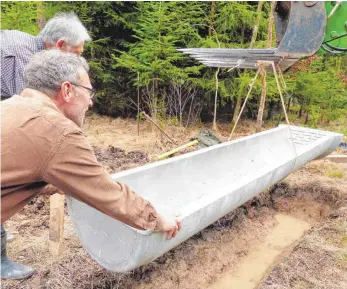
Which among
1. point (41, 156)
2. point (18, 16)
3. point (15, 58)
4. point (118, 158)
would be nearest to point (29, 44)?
point (15, 58)

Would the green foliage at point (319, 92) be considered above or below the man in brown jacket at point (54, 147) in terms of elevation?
below

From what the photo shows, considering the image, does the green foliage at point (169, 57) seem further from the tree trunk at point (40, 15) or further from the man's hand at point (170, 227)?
the man's hand at point (170, 227)

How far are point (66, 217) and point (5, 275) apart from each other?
105cm

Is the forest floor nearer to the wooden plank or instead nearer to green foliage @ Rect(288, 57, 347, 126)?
the wooden plank

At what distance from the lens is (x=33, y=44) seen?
2.41 meters

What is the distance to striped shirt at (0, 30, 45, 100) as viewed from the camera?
2355mm

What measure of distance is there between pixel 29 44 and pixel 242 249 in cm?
282

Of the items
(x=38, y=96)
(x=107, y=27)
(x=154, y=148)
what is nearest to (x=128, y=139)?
(x=154, y=148)

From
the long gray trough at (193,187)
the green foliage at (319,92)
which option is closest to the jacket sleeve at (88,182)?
the long gray trough at (193,187)

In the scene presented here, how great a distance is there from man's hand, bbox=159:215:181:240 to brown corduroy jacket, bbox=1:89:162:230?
0.50 metres

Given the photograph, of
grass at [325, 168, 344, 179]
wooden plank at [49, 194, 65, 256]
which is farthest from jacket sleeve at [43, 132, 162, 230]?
grass at [325, 168, 344, 179]

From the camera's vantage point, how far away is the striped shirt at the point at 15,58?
7.73ft

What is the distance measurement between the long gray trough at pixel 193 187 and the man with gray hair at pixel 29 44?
94cm

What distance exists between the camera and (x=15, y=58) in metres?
2.35
